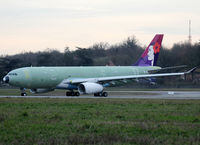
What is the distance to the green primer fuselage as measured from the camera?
3762 cm

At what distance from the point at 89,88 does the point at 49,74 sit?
14.5ft

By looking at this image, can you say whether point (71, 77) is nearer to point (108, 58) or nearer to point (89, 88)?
point (89, 88)

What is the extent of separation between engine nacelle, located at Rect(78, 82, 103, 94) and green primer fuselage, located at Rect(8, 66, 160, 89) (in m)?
2.32

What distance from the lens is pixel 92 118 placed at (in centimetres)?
1703

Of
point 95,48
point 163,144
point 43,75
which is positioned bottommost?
point 163,144

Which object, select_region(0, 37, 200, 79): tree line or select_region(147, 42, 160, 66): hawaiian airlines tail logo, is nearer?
select_region(147, 42, 160, 66): hawaiian airlines tail logo

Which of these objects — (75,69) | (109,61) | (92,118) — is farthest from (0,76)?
(92,118)

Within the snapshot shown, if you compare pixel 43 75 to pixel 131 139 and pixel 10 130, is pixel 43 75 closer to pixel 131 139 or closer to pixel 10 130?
pixel 10 130

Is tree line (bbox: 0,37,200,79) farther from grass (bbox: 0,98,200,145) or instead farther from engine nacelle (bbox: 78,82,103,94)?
grass (bbox: 0,98,200,145)

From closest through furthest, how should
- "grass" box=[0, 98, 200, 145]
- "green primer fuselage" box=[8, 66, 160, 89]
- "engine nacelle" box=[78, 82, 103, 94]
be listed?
"grass" box=[0, 98, 200, 145] < "engine nacelle" box=[78, 82, 103, 94] < "green primer fuselage" box=[8, 66, 160, 89]

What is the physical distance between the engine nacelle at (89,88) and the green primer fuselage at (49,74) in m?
2.32

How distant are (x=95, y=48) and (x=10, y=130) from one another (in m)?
84.2

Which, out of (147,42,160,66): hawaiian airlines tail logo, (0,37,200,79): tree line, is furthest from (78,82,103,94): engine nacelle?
(0,37,200,79): tree line

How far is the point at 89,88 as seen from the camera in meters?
37.3
